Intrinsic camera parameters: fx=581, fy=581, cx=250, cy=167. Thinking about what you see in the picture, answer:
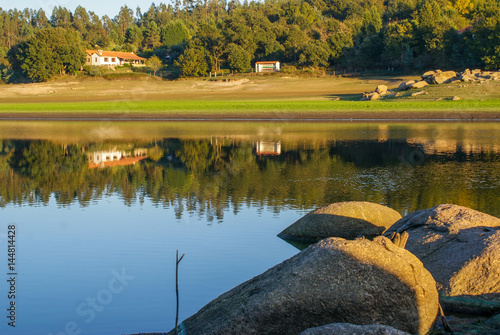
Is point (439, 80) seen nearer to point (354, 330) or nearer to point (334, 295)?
point (334, 295)

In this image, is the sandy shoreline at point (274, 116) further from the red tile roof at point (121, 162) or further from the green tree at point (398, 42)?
the green tree at point (398, 42)

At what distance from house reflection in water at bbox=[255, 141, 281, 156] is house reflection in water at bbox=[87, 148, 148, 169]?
5.60 m

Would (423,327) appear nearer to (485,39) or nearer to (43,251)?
(43,251)

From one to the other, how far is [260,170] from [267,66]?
323 feet

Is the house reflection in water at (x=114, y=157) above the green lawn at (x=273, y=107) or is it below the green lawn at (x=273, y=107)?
above

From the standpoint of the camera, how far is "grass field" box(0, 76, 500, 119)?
54.5 metres

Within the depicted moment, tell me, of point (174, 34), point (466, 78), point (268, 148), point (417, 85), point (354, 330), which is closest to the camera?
point (354, 330)

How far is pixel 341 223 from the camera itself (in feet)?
40.0

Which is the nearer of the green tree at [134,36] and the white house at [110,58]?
the white house at [110,58]

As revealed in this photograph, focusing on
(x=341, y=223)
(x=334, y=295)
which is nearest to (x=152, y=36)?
(x=341, y=223)

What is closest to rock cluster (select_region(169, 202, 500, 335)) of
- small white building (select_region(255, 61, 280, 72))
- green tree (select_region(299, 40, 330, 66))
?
green tree (select_region(299, 40, 330, 66))

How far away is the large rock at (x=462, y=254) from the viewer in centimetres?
800

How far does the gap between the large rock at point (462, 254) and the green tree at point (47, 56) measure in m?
112

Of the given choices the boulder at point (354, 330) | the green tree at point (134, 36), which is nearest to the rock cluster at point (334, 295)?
the boulder at point (354, 330)
